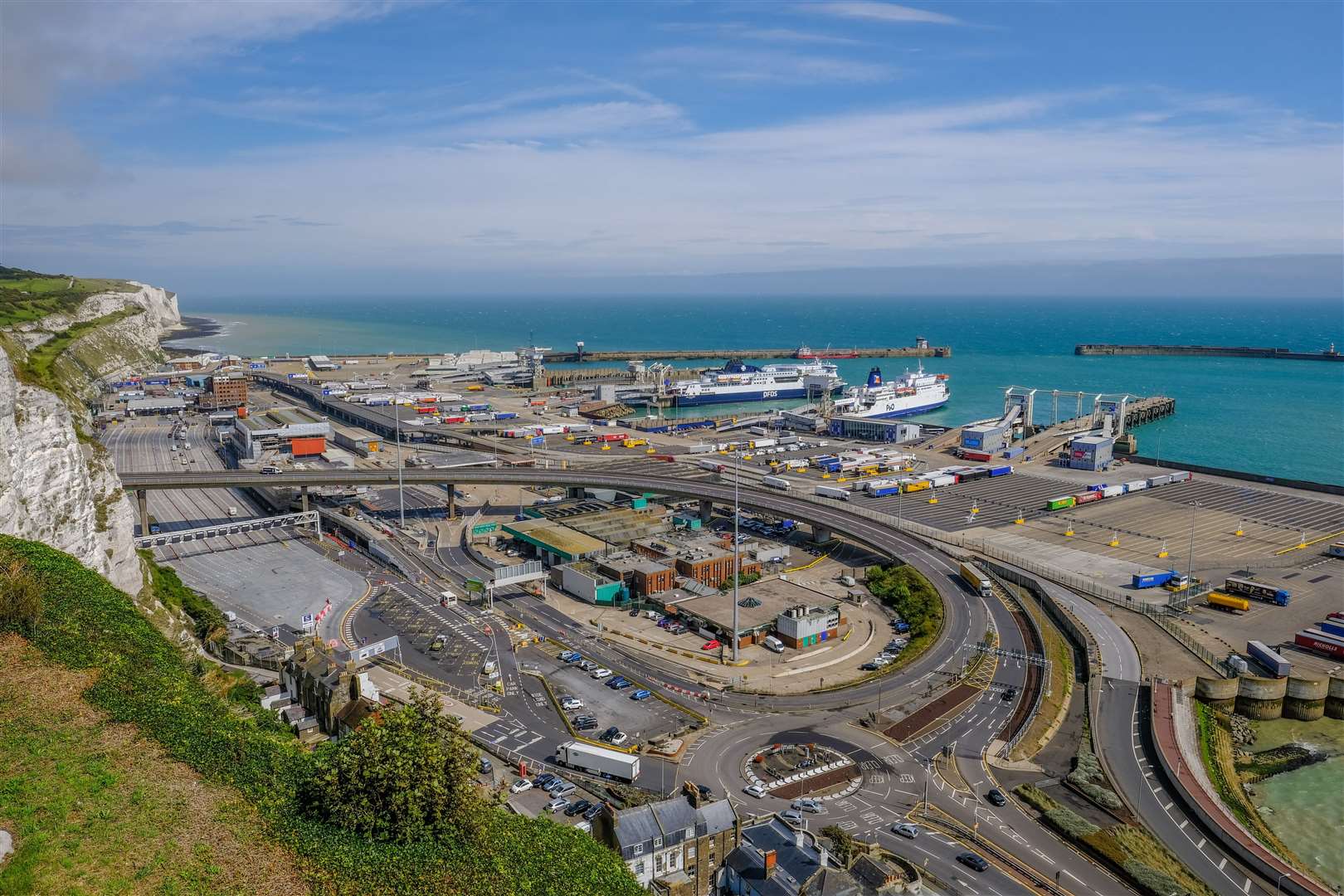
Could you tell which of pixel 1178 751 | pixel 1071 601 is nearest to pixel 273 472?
pixel 1071 601

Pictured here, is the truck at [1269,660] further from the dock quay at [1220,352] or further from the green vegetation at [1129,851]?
the dock quay at [1220,352]

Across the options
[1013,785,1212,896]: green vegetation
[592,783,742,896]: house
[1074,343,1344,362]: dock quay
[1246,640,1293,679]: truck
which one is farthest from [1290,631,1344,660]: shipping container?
[1074,343,1344,362]: dock quay

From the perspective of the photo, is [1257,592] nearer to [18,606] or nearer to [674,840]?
[674,840]

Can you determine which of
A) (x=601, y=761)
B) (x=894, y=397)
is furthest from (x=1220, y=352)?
(x=601, y=761)

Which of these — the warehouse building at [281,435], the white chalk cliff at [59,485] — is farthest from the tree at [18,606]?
the warehouse building at [281,435]

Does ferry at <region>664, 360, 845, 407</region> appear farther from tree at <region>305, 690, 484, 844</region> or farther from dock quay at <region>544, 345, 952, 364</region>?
tree at <region>305, 690, 484, 844</region>

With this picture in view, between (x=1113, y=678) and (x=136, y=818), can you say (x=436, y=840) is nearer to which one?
(x=136, y=818)
